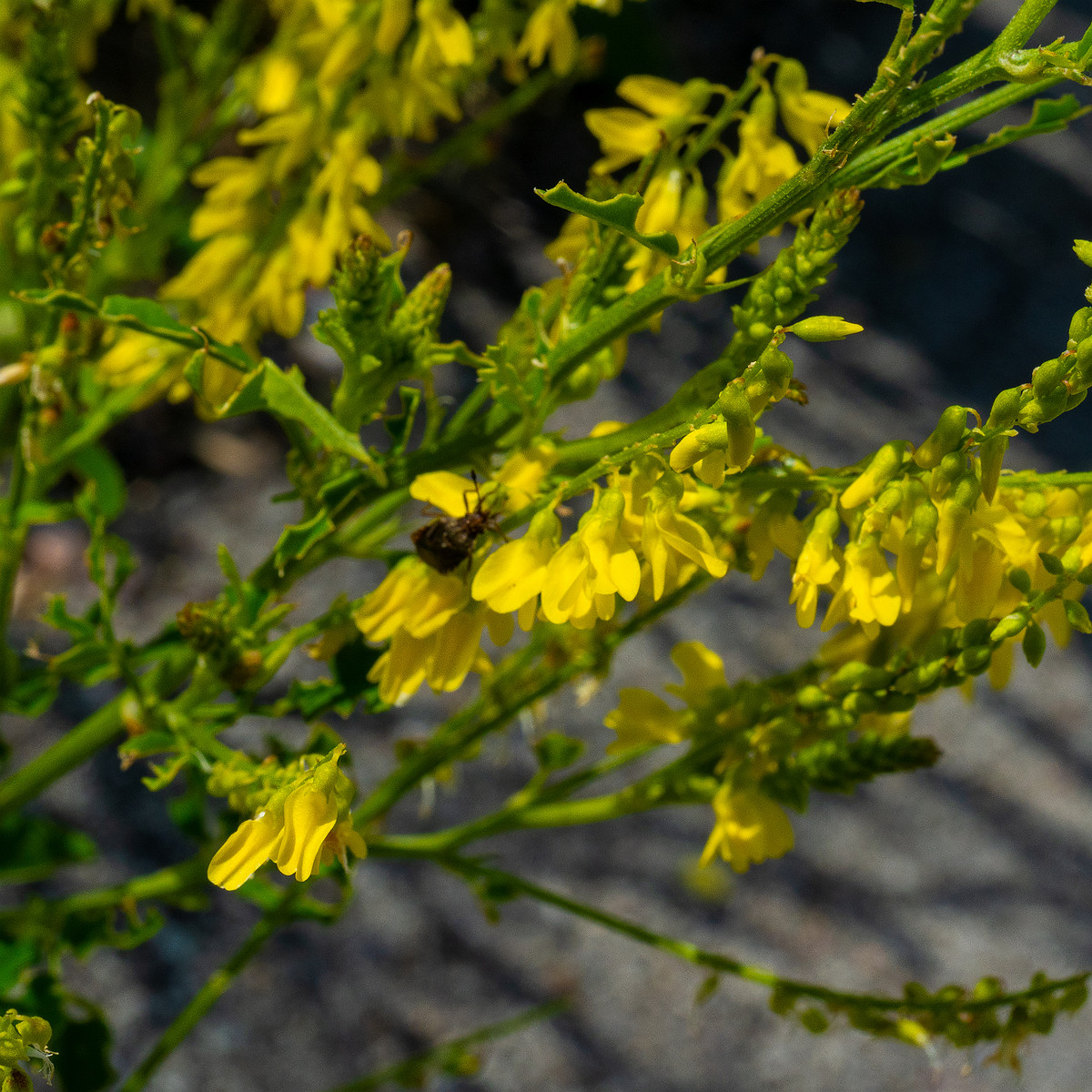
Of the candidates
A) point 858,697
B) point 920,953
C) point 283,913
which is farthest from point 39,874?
point 920,953

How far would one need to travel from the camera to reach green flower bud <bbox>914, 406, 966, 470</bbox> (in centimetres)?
50

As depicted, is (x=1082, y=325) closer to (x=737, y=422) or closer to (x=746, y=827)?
(x=737, y=422)

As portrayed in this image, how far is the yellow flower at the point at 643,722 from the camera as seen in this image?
0.72 meters

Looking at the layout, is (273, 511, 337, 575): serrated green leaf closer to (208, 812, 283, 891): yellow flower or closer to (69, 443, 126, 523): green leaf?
(208, 812, 283, 891): yellow flower

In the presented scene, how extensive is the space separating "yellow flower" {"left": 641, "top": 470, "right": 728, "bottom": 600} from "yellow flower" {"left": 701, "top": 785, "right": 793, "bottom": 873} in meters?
0.20

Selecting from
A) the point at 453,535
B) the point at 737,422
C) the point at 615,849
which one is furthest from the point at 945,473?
the point at 615,849

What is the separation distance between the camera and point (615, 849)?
200cm

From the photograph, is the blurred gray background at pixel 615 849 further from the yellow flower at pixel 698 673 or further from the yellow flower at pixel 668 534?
the yellow flower at pixel 668 534

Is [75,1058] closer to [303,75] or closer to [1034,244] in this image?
[303,75]

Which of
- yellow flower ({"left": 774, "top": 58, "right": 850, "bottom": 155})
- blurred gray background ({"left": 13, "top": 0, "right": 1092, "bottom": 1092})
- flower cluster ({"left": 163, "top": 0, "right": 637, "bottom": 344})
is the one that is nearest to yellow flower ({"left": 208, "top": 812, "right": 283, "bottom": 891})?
flower cluster ({"left": 163, "top": 0, "right": 637, "bottom": 344})

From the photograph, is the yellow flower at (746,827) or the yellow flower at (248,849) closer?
the yellow flower at (248,849)

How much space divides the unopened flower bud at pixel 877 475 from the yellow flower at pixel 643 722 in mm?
231

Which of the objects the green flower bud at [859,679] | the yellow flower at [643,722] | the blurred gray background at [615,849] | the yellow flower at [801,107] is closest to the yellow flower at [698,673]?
the yellow flower at [643,722]

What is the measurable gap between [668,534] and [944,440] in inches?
5.1
